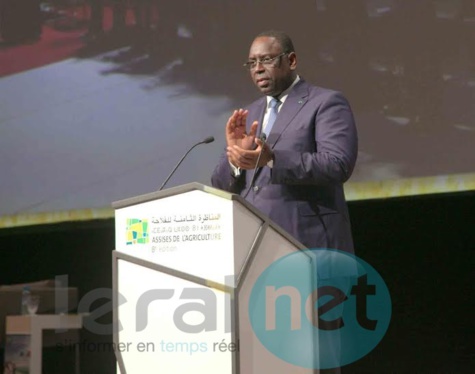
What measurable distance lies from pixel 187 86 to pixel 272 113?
149cm

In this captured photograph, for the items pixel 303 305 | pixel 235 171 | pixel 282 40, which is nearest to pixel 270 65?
pixel 282 40

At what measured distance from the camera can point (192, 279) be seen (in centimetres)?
226

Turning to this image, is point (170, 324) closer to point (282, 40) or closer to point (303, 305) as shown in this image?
point (303, 305)

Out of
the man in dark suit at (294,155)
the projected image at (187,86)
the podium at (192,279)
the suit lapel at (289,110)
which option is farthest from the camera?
the projected image at (187,86)

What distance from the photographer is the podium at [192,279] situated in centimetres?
222

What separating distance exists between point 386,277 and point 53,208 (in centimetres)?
183

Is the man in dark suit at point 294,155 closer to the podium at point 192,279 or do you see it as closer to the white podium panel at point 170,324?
the podium at point 192,279

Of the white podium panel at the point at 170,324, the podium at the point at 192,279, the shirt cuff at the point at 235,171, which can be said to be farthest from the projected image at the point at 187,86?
the white podium panel at the point at 170,324

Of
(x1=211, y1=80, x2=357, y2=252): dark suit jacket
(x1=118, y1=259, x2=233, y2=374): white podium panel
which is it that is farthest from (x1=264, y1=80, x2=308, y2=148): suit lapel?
(x1=118, y1=259, x2=233, y2=374): white podium panel

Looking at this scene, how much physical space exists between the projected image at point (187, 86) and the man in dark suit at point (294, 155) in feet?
3.27

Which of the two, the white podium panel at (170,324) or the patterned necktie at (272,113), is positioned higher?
the patterned necktie at (272,113)

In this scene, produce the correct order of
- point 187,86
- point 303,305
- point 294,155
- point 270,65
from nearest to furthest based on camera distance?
point 303,305, point 294,155, point 270,65, point 187,86

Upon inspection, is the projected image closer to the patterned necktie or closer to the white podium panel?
the patterned necktie

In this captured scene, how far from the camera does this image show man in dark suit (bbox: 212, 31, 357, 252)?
2.53 meters
